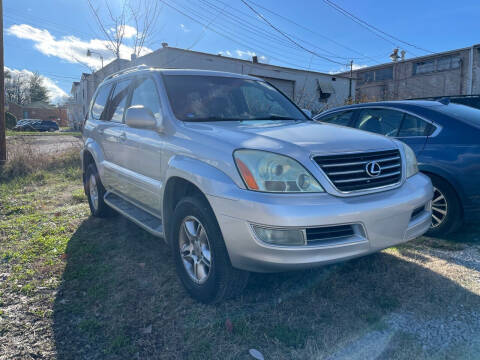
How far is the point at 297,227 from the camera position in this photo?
2107mm

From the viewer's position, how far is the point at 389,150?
8.84 ft

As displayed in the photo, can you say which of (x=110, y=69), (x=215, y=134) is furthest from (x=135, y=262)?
(x=110, y=69)

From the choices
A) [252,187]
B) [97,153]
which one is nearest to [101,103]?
[97,153]

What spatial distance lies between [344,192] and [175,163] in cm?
129

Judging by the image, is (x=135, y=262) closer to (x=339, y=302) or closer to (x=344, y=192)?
(x=339, y=302)

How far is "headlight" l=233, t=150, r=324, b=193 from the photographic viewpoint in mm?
2229

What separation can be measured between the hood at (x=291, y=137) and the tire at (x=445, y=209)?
1.38m

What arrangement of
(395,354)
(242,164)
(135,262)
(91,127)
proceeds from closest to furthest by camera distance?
(395,354)
(242,164)
(135,262)
(91,127)

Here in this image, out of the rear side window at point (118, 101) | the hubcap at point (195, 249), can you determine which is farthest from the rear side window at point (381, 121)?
the rear side window at point (118, 101)

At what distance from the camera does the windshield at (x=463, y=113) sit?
3777 millimetres

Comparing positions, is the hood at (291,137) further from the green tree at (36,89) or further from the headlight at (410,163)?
the green tree at (36,89)

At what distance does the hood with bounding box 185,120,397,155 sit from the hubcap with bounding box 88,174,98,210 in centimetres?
261

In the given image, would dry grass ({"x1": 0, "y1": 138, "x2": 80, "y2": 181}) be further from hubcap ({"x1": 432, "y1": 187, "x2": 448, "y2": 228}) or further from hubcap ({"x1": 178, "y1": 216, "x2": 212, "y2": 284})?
hubcap ({"x1": 432, "y1": 187, "x2": 448, "y2": 228})

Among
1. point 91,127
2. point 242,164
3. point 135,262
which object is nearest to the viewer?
point 242,164
